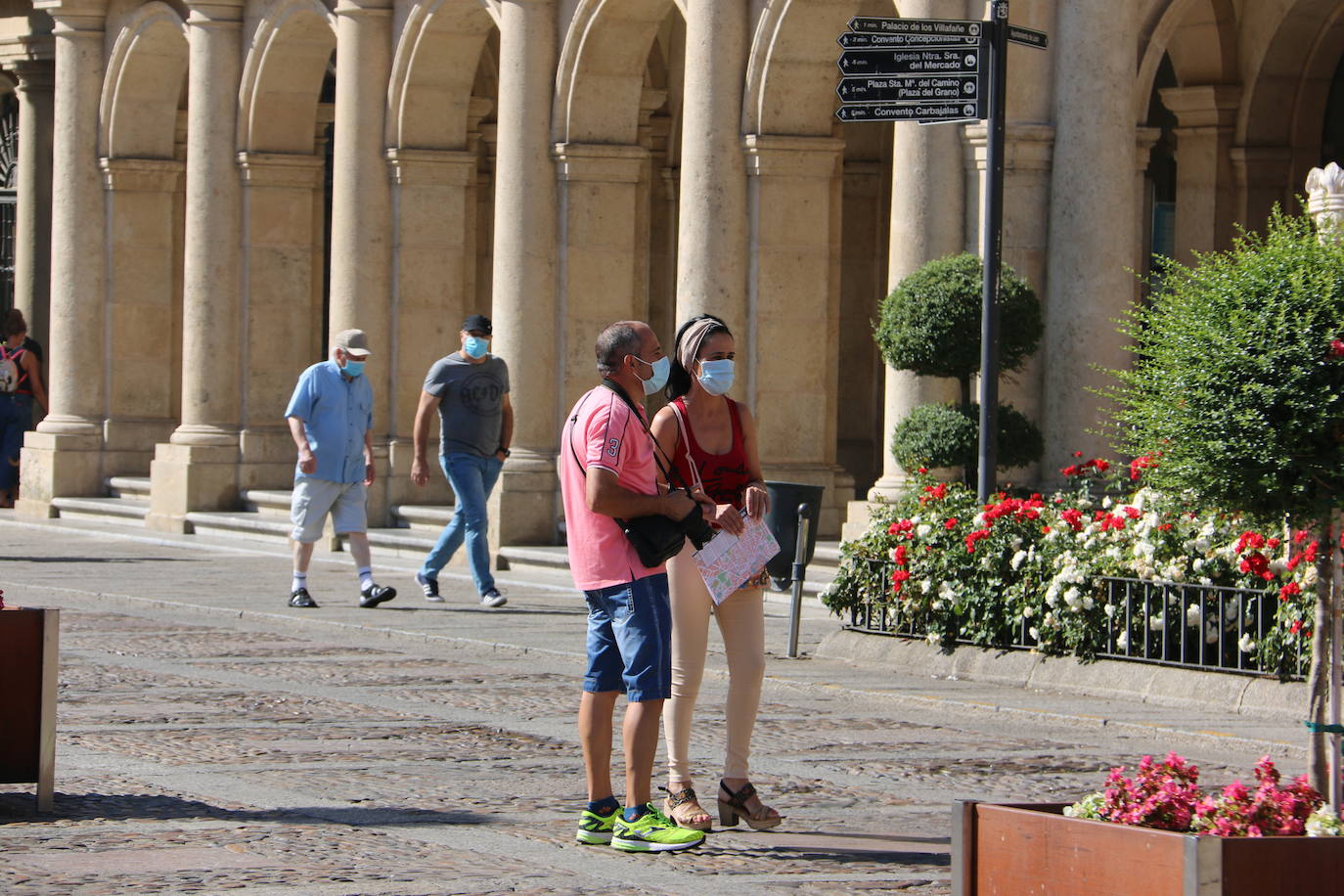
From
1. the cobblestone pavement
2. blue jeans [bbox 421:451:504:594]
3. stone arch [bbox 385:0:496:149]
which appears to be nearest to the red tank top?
the cobblestone pavement

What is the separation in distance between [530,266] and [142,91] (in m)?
7.62

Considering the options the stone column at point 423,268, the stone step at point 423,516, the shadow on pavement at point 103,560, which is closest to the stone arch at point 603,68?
the stone column at point 423,268

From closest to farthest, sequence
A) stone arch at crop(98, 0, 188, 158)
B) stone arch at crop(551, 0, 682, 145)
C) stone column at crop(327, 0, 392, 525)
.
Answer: stone arch at crop(551, 0, 682, 145) → stone column at crop(327, 0, 392, 525) → stone arch at crop(98, 0, 188, 158)

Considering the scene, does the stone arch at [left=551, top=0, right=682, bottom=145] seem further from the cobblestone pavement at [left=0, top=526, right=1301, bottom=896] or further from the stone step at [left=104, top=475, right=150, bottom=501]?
the stone step at [left=104, top=475, right=150, bottom=501]

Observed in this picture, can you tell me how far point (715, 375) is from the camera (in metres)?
7.86

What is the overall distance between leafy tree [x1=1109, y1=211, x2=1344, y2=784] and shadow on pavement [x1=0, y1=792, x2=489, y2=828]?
256cm

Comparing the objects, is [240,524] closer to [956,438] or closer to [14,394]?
[14,394]

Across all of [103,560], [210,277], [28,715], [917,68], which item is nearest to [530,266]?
[103,560]

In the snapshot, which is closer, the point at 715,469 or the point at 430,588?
the point at 715,469

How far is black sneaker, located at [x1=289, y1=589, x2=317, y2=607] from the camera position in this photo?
15.2 metres

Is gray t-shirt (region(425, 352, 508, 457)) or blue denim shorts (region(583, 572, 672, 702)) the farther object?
gray t-shirt (region(425, 352, 508, 457))

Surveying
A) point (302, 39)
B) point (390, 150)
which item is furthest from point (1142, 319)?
point (302, 39)

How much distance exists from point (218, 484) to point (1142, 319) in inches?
636

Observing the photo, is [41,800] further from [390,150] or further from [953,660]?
[390,150]
